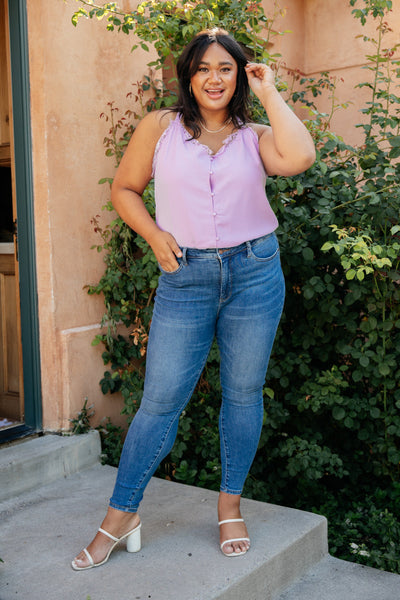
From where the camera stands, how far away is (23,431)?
3504 mm

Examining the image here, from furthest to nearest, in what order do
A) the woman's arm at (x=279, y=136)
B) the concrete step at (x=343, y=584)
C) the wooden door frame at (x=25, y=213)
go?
the wooden door frame at (x=25, y=213), the concrete step at (x=343, y=584), the woman's arm at (x=279, y=136)

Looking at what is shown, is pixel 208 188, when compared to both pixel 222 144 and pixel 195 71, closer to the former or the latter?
pixel 222 144

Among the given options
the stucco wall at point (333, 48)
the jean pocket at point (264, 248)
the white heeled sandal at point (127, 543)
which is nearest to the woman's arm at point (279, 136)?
the jean pocket at point (264, 248)

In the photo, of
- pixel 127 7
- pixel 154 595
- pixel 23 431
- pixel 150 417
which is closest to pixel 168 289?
pixel 150 417

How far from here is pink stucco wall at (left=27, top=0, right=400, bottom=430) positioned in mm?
3432

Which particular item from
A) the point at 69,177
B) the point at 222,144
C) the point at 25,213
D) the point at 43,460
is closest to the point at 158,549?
the point at 43,460

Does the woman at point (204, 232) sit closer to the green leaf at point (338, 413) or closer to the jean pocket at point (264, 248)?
the jean pocket at point (264, 248)

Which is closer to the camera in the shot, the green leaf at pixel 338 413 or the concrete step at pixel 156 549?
the concrete step at pixel 156 549

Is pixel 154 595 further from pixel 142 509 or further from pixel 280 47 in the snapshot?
pixel 280 47

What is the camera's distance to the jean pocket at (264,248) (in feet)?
7.56

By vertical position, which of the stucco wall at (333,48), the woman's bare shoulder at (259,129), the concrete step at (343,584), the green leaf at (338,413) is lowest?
the concrete step at (343,584)

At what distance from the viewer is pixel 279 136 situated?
2.20m

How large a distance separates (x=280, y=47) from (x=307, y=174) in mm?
2498

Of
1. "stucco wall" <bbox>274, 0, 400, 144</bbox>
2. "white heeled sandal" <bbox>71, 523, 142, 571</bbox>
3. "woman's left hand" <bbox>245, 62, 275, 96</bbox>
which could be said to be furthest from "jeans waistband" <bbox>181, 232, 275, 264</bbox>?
"stucco wall" <bbox>274, 0, 400, 144</bbox>
